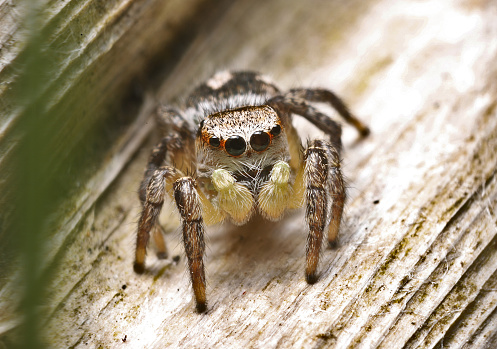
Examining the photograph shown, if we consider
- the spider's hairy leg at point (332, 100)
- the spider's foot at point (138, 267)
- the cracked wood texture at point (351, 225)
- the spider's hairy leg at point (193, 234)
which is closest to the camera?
the cracked wood texture at point (351, 225)

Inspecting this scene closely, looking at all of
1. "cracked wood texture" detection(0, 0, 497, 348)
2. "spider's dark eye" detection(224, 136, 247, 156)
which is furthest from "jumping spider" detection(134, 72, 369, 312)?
"cracked wood texture" detection(0, 0, 497, 348)

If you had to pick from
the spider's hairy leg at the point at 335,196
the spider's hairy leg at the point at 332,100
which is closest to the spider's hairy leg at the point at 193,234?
the spider's hairy leg at the point at 335,196

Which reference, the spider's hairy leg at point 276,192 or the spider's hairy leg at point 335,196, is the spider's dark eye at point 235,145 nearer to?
the spider's hairy leg at point 276,192

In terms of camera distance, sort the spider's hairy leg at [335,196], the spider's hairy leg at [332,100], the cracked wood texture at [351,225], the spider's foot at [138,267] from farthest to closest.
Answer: the spider's hairy leg at [332,100] → the spider's foot at [138,267] → the spider's hairy leg at [335,196] → the cracked wood texture at [351,225]

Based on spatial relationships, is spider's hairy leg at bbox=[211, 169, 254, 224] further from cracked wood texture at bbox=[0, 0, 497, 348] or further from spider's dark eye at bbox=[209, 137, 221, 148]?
cracked wood texture at bbox=[0, 0, 497, 348]

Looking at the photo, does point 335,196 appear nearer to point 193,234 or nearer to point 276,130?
point 276,130

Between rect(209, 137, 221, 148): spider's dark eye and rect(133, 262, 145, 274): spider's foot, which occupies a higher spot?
rect(209, 137, 221, 148): spider's dark eye

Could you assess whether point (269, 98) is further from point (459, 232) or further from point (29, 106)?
point (29, 106)

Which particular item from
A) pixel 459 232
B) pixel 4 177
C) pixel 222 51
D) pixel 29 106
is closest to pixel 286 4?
pixel 222 51
